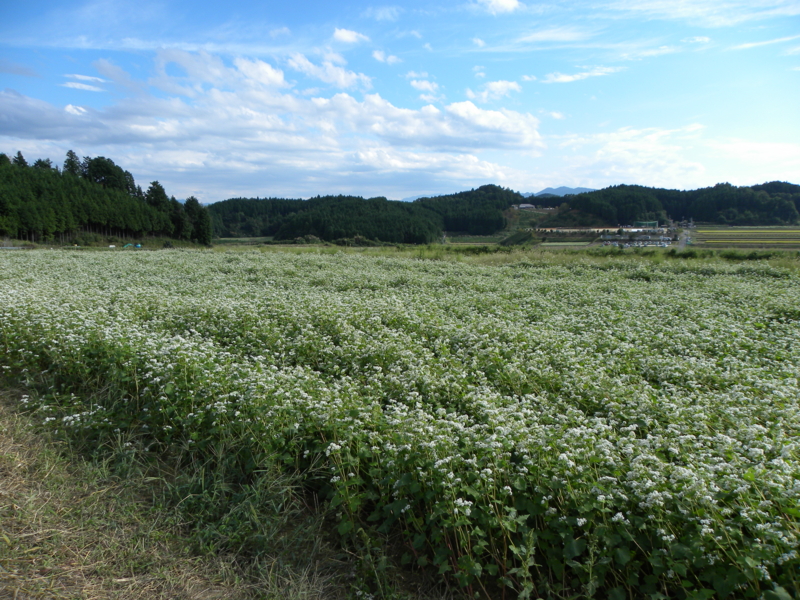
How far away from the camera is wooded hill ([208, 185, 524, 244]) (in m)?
94.2

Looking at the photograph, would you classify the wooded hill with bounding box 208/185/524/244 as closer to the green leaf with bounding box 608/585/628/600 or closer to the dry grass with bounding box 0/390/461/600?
the dry grass with bounding box 0/390/461/600

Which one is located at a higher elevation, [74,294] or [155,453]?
[74,294]

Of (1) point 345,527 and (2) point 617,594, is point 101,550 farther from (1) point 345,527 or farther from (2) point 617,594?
(2) point 617,594

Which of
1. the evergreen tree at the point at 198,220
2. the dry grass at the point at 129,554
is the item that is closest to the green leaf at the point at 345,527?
the dry grass at the point at 129,554

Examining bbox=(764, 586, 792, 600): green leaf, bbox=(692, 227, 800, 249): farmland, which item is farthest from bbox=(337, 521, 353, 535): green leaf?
bbox=(692, 227, 800, 249): farmland

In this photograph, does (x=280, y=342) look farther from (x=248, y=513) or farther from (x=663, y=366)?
(x=663, y=366)

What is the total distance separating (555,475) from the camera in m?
3.75

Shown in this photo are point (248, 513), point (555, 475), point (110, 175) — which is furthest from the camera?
point (110, 175)

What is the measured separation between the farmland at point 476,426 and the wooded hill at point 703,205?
70.8 m

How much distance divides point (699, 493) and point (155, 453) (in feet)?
17.7

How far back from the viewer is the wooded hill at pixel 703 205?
65.7 metres

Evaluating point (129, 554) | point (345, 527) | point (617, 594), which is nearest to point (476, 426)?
point (345, 527)

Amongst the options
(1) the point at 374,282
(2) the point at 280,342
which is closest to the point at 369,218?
(1) the point at 374,282

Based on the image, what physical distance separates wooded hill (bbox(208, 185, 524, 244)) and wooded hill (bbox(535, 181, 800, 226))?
27220 mm
